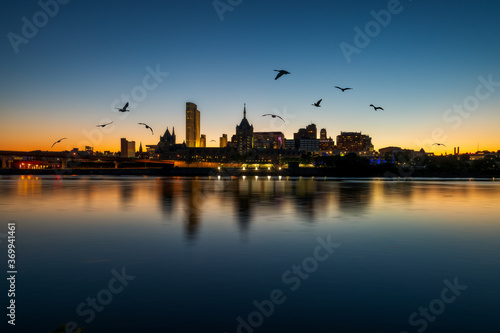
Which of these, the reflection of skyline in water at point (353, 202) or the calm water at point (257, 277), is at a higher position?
the calm water at point (257, 277)

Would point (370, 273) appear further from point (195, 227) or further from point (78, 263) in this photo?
point (195, 227)

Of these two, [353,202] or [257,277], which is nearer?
[257,277]

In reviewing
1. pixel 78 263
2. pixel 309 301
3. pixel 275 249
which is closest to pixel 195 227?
pixel 275 249

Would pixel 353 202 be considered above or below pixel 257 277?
below

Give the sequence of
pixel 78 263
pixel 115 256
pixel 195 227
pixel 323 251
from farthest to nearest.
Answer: pixel 195 227
pixel 323 251
pixel 115 256
pixel 78 263

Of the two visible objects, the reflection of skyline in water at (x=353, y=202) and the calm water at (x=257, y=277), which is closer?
the calm water at (x=257, y=277)

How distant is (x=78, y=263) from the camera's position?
14.4 metres

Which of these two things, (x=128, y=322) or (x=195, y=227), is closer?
(x=128, y=322)

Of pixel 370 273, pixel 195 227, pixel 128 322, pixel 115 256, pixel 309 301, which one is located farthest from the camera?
pixel 195 227

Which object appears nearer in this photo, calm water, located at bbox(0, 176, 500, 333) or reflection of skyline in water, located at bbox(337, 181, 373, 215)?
calm water, located at bbox(0, 176, 500, 333)

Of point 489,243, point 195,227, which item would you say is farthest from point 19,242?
point 489,243

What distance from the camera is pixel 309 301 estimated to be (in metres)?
10.2

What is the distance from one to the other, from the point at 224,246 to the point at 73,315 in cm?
915

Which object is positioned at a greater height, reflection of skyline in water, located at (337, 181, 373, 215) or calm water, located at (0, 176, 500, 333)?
calm water, located at (0, 176, 500, 333)
